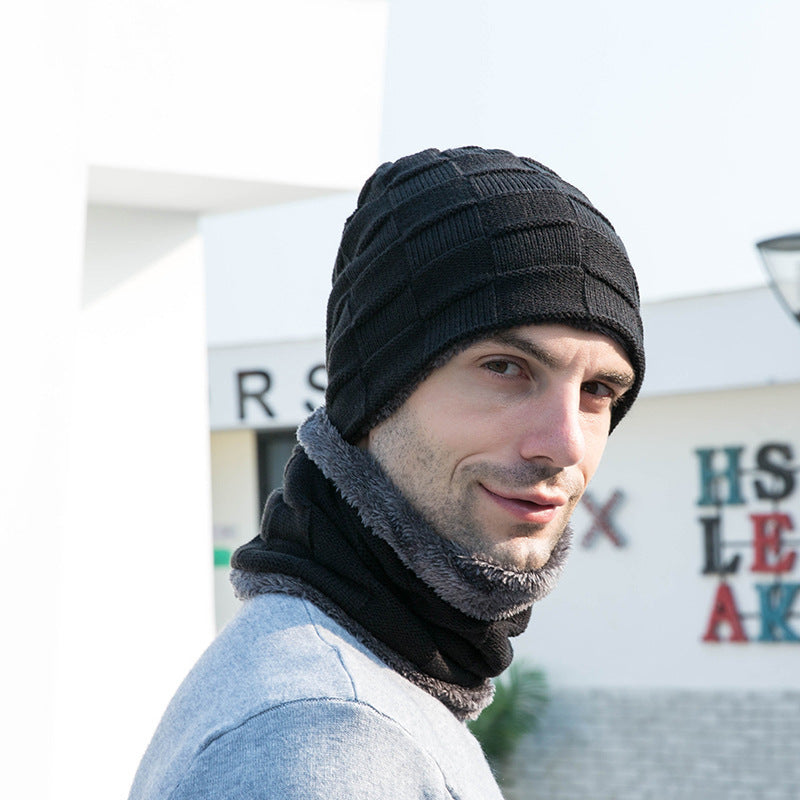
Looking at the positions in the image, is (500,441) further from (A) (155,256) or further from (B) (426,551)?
(A) (155,256)

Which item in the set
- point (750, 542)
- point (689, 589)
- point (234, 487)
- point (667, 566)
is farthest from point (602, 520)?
point (234, 487)

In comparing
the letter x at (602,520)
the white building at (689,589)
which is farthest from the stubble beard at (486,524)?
the letter x at (602,520)

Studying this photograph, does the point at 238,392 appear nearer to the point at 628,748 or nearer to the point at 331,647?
the point at 628,748

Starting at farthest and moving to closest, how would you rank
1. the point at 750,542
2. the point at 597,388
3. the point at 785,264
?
the point at 750,542
the point at 785,264
the point at 597,388

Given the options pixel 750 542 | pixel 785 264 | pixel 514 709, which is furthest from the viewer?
pixel 514 709

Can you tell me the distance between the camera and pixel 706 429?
10.3m

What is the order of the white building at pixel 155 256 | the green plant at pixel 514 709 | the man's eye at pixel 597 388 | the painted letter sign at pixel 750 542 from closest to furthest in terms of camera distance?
the man's eye at pixel 597 388 < the white building at pixel 155 256 < the painted letter sign at pixel 750 542 < the green plant at pixel 514 709

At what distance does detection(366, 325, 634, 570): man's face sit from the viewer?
1437mm

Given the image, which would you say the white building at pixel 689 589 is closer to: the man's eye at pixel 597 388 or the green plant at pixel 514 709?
the green plant at pixel 514 709

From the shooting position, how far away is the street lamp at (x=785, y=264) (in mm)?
4821

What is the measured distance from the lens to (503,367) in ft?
4.79

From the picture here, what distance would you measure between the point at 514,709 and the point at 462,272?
33.1 ft

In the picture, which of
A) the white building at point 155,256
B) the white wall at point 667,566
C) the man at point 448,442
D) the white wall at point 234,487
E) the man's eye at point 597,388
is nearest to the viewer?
the man at point 448,442

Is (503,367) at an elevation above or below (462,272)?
below
